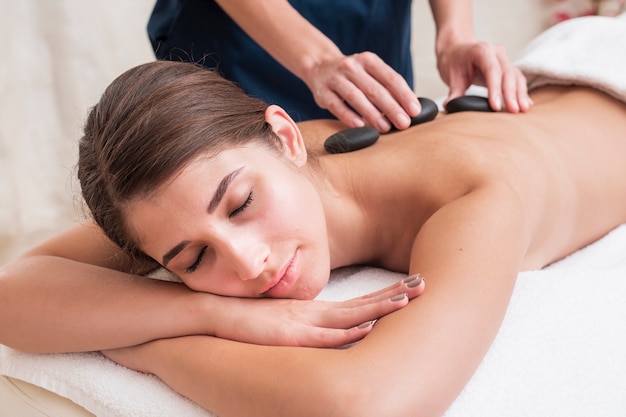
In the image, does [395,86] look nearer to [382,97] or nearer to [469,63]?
[382,97]

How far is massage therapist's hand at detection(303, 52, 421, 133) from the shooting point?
4.57ft

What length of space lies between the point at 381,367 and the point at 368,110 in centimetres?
65

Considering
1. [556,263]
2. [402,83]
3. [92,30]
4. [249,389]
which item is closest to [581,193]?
[556,263]

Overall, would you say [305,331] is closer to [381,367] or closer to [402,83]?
[381,367]

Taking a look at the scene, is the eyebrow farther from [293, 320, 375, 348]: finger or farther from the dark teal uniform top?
the dark teal uniform top

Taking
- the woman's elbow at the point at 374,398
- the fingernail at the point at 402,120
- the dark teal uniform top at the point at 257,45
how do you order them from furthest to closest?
the dark teal uniform top at the point at 257,45 → the fingernail at the point at 402,120 → the woman's elbow at the point at 374,398

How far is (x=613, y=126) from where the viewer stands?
1.50 metres

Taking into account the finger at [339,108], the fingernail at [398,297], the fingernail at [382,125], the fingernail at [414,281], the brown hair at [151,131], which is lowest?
the fingernail at [398,297]

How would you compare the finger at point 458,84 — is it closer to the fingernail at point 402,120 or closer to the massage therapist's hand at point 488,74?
the massage therapist's hand at point 488,74

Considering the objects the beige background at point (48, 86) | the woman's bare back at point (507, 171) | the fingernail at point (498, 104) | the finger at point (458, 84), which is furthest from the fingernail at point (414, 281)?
the beige background at point (48, 86)

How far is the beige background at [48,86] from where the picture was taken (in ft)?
7.74

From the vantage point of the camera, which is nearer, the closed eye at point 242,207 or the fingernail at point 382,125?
the closed eye at point 242,207

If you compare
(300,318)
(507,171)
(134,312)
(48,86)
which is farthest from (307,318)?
(48,86)

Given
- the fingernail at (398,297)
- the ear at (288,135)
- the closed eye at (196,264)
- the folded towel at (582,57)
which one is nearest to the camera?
the fingernail at (398,297)
